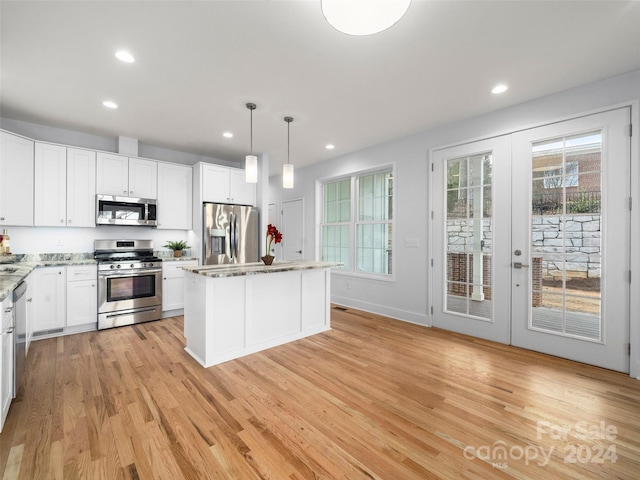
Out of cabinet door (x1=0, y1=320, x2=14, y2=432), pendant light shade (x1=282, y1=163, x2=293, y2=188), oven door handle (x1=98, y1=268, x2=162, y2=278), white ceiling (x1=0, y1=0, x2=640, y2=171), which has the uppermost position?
white ceiling (x1=0, y1=0, x2=640, y2=171)

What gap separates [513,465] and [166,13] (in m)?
3.45

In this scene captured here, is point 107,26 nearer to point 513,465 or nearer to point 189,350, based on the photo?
point 189,350

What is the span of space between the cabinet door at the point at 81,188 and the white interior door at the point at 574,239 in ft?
17.9

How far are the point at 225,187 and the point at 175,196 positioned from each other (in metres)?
0.81

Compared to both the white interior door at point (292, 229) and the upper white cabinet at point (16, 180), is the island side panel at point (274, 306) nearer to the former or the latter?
the white interior door at point (292, 229)

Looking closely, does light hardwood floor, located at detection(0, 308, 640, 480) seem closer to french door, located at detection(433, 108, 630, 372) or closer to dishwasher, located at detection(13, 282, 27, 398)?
dishwasher, located at detection(13, 282, 27, 398)

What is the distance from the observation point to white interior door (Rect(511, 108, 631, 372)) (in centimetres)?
263

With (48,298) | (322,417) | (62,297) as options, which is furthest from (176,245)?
(322,417)

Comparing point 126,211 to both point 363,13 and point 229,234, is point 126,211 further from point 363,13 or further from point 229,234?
point 363,13

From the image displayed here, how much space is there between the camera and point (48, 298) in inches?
137

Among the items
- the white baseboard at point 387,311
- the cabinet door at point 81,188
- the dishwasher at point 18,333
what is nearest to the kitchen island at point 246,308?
the dishwasher at point 18,333

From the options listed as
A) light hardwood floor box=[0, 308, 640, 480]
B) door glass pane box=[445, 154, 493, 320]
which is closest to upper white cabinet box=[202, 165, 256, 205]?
light hardwood floor box=[0, 308, 640, 480]

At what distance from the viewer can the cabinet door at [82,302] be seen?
3621mm

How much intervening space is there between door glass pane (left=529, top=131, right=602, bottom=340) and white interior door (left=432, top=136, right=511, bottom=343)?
28 cm
